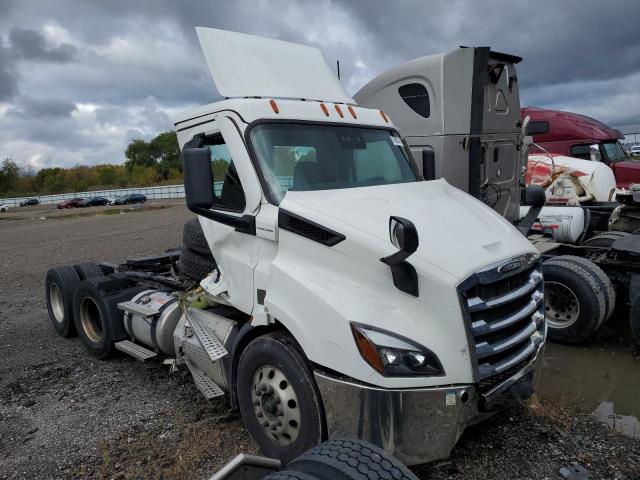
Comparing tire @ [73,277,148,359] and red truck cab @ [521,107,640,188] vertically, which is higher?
red truck cab @ [521,107,640,188]

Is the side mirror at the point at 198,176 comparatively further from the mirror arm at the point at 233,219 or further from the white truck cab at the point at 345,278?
the mirror arm at the point at 233,219

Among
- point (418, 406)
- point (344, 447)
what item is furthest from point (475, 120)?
point (344, 447)

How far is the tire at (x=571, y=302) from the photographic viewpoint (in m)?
5.15

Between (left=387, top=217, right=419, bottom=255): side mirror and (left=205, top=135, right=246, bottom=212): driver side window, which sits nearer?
(left=387, top=217, right=419, bottom=255): side mirror

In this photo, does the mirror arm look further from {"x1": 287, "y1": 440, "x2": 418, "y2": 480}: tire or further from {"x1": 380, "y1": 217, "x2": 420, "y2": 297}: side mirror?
{"x1": 287, "y1": 440, "x2": 418, "y2": 480}: tire

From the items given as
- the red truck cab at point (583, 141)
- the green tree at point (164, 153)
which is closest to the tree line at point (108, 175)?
the green tree at point (164, 153)

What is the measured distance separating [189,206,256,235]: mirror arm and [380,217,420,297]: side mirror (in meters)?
1.09

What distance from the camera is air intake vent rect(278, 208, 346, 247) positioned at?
296 cm

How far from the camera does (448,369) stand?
8.61 feet

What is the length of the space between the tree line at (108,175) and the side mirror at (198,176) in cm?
8206

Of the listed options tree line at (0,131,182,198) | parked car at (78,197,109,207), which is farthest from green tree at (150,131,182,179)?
parked car at (78,197,109,207)

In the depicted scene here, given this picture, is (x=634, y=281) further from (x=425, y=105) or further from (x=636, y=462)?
(x=425, y=105)

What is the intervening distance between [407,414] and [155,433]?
219cm

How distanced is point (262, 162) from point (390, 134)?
4.64 feet
